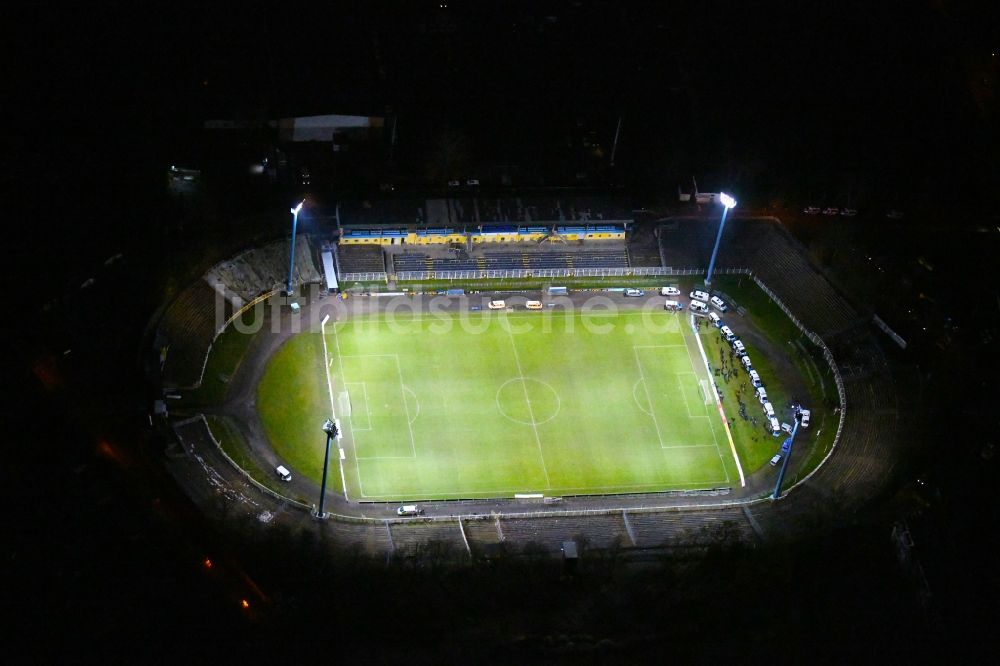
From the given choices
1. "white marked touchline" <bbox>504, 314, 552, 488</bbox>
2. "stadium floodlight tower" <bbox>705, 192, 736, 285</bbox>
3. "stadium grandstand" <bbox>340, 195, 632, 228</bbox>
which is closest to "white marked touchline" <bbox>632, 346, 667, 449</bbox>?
→ "white marked touchline" <bbox>504, 314, 552, 488</bbox>

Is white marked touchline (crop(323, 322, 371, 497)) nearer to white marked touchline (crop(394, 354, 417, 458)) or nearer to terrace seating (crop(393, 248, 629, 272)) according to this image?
white marked touchline (crop(394, 354, 417, 458))

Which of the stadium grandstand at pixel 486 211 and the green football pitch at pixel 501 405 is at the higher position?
the stadium grandstand at pixel 486 211

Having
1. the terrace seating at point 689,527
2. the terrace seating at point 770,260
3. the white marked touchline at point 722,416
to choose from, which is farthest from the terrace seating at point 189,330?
the terrace seating at point 770,260

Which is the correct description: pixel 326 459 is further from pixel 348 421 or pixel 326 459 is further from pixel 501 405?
pixel 501 405

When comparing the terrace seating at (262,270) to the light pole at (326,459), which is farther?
the terrace seating at (262,270)

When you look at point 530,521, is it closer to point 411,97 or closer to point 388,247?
point 388,247

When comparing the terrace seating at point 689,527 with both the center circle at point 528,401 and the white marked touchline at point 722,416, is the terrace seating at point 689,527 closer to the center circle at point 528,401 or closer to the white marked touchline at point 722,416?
the white marked touchline at point 722,416

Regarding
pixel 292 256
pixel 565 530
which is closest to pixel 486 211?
pixel 292 256
